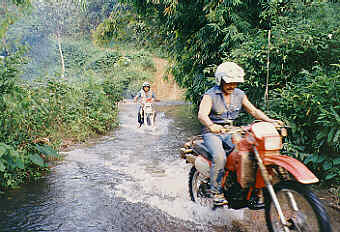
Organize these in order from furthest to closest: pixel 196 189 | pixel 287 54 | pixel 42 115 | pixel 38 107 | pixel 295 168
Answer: pixel 42 115 → pixel 287 54 → pixel 38 107 → pixel 196 189 → pixel 295 168

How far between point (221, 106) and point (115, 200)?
239 centimetres

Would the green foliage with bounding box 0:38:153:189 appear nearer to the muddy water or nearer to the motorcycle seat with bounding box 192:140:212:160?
the muddy water

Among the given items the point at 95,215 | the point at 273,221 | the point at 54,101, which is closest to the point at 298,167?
the point at 273,221

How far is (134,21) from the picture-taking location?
1222 cm

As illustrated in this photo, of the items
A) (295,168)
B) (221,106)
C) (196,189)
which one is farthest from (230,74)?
(196,189)

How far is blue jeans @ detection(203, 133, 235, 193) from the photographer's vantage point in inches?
146

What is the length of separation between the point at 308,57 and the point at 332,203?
297cm

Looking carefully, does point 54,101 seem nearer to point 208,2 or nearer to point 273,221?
point 208,2

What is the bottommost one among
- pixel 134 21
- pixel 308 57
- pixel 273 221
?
pixel 273 221

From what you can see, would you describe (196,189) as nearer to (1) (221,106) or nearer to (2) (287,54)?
(1) (221,106)

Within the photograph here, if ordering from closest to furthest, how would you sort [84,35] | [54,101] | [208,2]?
1. [208,2]
2. [54,101]
3. [84,35]

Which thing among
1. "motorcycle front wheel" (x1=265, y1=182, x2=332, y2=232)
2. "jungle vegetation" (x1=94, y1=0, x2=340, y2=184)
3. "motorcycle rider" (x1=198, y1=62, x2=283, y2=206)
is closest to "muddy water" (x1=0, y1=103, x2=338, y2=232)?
"motorcycle rider" (x1=198, y1=62, x2=283, y2=206)

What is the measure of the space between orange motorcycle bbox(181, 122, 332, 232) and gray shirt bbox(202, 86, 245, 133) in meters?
0.42

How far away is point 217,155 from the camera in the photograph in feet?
12.1
